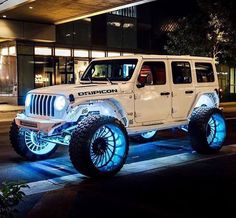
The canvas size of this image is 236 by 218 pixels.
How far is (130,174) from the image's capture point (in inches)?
335

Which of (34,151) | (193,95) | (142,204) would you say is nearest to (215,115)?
(193,95)

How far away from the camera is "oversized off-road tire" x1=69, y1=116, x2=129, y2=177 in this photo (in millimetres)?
7977

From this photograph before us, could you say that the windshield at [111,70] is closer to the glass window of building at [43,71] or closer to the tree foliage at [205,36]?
the tree foliage at [205,36]

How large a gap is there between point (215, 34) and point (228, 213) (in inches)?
1045

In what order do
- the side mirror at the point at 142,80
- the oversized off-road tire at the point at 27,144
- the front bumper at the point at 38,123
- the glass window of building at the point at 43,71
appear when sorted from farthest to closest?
the glass window of building at the point at 43,71 → the oversized off-road tire at the point at 27,144 → the side mirror at the point at 142,80 → the front bumper at the point at 38,123

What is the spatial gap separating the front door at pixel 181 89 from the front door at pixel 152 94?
224 mm

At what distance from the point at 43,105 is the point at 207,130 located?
12.5 ft

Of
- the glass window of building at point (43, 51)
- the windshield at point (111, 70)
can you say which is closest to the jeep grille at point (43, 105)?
the windshield at point (111, 70)

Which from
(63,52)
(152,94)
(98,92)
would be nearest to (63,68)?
(63,52)

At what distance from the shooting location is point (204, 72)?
11312mm

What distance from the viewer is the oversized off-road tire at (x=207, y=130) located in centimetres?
1022

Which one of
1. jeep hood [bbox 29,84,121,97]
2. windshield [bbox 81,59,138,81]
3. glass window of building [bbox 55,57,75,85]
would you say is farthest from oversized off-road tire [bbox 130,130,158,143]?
glass window of building [bbox 55,57,75,85]

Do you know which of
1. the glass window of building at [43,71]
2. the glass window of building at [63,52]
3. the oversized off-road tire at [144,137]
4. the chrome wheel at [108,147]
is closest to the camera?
the chrome wheel at [108,147]

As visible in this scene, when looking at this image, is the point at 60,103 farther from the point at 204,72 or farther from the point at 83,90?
the point at 204,72
